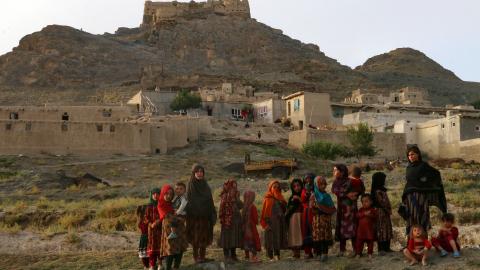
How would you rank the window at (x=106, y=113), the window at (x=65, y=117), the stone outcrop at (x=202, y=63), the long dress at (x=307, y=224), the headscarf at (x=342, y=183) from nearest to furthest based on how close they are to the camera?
the headscarf at (x=342, y=183) → the long dress at (x=307, y=224) → the window at (x=65, y=117) → the window at (x=106, y=113) → the stone outcrop at (x=202, y=63)

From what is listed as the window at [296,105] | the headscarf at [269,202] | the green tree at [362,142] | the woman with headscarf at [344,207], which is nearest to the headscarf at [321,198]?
the woman with headscarf at [344,207]

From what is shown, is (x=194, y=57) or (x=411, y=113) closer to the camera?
(x=411, y=113)

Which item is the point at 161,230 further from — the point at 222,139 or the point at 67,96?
the point at 67,96

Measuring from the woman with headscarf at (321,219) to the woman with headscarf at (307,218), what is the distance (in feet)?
0.42

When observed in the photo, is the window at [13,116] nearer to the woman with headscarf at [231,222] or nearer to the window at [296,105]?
the window at [296,105]

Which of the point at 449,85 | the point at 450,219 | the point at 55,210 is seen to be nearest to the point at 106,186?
the point at 55,210

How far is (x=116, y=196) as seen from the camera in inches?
867

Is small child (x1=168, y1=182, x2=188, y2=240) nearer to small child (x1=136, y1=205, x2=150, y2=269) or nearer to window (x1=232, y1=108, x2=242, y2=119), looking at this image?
small child (x1=136, y1=205, x2=150, y2=269)

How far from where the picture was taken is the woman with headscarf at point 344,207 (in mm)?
9250

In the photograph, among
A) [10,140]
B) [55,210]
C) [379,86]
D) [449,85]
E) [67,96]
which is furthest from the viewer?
[449,85]

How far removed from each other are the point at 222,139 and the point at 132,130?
20.0 feet

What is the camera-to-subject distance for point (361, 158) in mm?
36188

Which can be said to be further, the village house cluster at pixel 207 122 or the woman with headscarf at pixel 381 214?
the village house cluster at pixel 207 122

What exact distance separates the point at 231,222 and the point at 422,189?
8.98 ft
